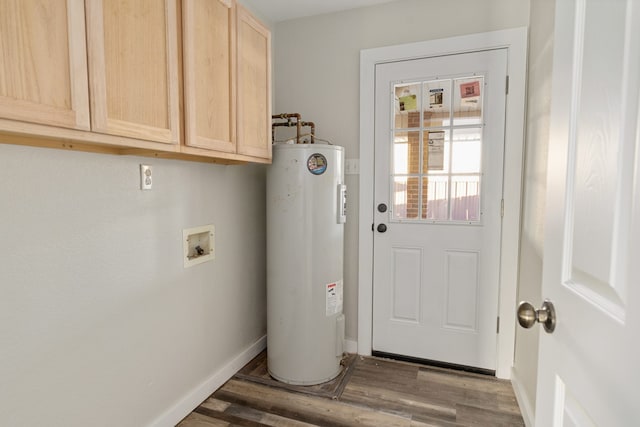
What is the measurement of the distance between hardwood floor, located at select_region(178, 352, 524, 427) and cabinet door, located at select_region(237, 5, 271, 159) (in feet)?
4.73

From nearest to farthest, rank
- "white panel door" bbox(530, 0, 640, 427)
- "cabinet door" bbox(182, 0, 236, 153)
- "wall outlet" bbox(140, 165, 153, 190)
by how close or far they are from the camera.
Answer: "white panel door" bbox(530, 0, 640, 427) < "cabinet door" bbox(182, 0, 236, 153) < "wall outlet" bbox(140, 165, 153, 190)

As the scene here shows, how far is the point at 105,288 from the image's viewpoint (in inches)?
56.9

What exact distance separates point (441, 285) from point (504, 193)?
731 millimetres

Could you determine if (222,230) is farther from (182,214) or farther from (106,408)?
(106,408)

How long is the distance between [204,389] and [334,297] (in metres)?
0.95

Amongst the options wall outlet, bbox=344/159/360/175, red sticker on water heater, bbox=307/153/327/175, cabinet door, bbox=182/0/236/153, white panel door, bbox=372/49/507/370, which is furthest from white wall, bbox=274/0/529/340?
cabinet door, bbox=182/0/236/153

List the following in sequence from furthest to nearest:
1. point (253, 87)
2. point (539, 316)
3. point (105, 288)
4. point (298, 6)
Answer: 1. point (298, 6)
2. point (253, 87)
3. point (105, 288)
4. point (539, 316)

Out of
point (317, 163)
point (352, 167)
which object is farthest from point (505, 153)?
point (317, 163)

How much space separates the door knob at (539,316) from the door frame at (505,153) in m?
1.56

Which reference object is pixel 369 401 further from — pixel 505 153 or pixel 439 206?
pixel 505 153

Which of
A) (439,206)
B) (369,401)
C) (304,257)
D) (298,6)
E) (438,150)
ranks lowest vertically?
(369,401)

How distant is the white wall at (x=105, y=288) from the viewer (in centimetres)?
116

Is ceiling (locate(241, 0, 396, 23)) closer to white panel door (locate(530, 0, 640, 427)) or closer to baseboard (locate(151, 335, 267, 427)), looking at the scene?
white panel door (locate(530, 0, 640, 427))

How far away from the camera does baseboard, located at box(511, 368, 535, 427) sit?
1763 millimetres
